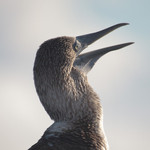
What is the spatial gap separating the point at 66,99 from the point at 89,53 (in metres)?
1.67

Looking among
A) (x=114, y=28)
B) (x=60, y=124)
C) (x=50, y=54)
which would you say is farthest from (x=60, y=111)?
(x=114, y=28)

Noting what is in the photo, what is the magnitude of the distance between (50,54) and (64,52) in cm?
43

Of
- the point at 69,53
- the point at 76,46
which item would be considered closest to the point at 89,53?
the point at 76,46

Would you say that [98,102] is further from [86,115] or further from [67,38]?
[67,38]

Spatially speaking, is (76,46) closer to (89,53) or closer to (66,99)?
(89,53)

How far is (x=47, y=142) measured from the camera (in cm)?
1163

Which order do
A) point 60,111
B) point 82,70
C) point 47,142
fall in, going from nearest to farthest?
point 47,142 < point 60,111 < point 82,70

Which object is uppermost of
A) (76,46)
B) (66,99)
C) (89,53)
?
(76,46)

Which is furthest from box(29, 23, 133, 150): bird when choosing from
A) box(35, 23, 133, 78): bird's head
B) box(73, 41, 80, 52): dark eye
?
box(73, 41, 80, 52): dark eye

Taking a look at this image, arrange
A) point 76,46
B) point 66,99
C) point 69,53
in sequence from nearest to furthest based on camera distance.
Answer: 1. point 66,99
2. point 69,53
3. point 76,46

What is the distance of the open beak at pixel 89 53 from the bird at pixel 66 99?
0.08m

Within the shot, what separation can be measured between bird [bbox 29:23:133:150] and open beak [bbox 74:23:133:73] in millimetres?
83

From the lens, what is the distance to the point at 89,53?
45.4 feet

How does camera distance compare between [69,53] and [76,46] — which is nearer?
[69,53]
